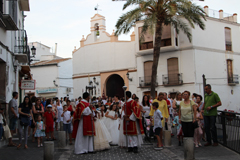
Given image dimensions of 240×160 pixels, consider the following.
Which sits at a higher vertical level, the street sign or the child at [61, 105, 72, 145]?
Answer: the street sign

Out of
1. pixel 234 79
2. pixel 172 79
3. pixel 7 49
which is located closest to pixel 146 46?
pixel 172 79

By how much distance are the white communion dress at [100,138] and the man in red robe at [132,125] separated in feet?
2.80

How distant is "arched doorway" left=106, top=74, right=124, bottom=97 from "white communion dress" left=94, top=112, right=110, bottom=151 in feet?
80.5

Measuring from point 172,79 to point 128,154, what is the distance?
2156 centimetres

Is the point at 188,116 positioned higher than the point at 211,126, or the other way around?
the point at 188,116

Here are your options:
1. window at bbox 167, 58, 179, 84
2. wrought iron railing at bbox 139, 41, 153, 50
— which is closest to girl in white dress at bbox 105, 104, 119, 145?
window at bbox 167, 58, 179, 84

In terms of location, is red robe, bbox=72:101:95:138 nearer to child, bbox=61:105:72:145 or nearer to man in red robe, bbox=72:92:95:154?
man in red robe, bbox=72:92:95:154

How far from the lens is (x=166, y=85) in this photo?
30594 millimetres

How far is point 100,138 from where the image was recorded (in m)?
10.6

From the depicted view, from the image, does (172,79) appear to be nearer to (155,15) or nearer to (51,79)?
(155,15)

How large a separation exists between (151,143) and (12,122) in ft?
17.8

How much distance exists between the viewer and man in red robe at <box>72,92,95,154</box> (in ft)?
33.2

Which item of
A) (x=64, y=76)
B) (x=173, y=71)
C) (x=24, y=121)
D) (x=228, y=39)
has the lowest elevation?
(x=24, y=121)

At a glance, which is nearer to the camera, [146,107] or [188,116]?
[188,116]
